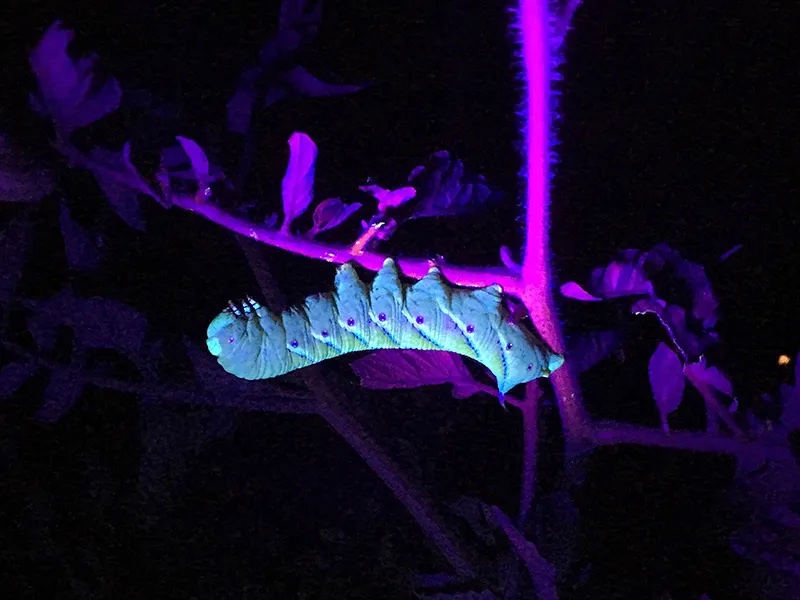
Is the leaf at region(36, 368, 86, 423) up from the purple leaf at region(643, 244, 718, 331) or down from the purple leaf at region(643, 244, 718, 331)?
down

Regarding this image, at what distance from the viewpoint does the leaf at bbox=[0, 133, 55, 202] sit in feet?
3.42

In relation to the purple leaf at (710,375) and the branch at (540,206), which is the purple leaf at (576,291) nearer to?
the branch at (540,206)

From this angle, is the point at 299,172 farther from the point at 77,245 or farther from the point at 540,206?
the point at 77,245

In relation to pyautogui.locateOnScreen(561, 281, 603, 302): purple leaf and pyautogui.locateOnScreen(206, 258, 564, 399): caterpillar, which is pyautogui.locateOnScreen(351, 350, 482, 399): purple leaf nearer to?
pyautogui.locateOnScreen(206, 258, 564, 399): caterpillar

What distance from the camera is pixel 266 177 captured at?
1263 millimetres

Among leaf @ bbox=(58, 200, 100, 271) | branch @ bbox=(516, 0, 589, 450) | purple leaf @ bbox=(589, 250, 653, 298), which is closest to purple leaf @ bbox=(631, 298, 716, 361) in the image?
purple leaf @ bbox=(589, 250, 653, 298)

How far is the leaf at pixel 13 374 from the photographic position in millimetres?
1268

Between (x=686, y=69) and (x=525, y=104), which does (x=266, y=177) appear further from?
(x=686, y=69)

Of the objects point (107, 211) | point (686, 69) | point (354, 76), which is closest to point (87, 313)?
point (107, 211)

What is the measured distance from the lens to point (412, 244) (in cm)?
131

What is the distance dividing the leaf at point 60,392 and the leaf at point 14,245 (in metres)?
0.23

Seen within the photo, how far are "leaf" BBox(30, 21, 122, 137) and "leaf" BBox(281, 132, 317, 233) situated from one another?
31 centimetres

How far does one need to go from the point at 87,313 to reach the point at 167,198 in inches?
16.4

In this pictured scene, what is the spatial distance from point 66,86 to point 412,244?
2.34 feet
